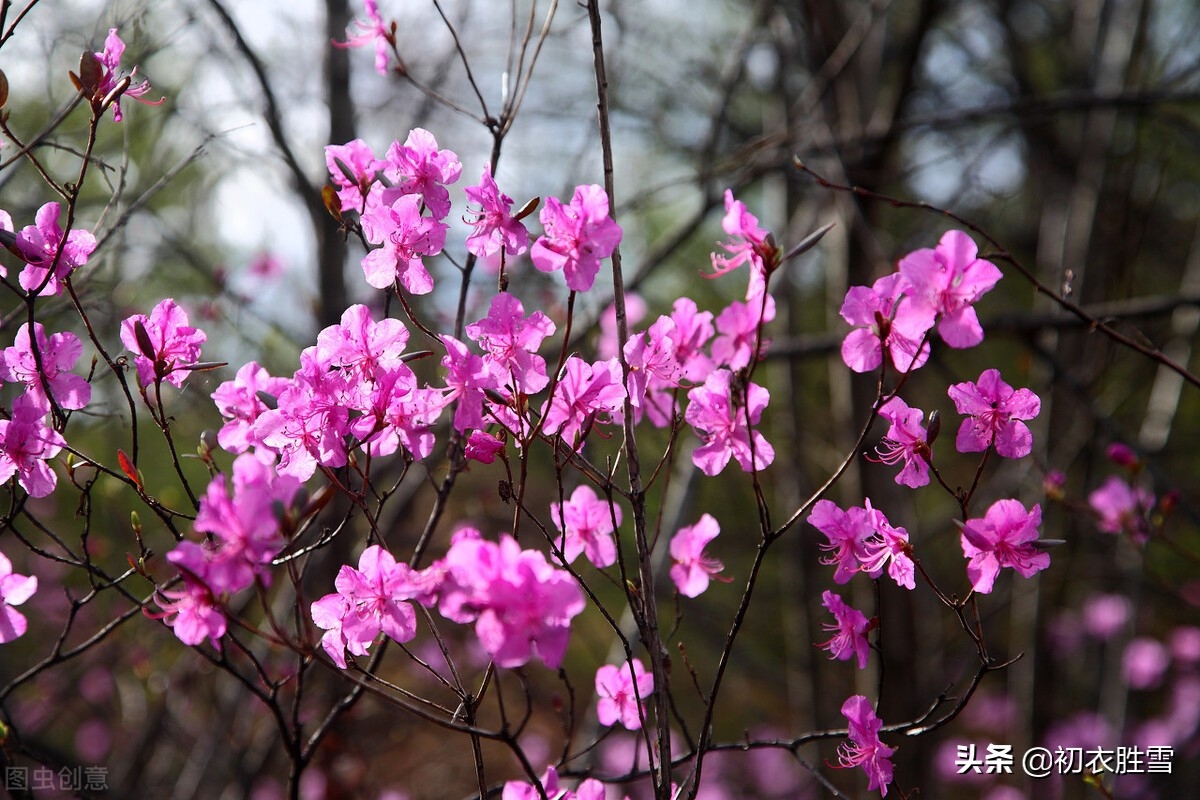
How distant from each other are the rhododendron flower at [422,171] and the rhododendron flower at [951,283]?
69cm

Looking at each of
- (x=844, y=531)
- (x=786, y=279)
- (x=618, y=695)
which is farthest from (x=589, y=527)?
(x=786, y=279)

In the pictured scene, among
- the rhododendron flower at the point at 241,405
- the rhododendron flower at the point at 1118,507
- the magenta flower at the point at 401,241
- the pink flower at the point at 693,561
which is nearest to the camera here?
the magenta flower at the point at 401,241

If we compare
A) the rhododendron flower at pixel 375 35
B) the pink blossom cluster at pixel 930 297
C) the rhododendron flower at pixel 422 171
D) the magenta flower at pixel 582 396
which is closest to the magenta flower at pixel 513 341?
the magenta flower at pixel 582 396

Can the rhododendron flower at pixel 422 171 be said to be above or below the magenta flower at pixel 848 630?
above

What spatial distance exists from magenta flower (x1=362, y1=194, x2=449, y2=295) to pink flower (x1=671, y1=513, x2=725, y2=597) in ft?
1.98

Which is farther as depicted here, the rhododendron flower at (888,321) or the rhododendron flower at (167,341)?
the rhododendron flower at (167,341)

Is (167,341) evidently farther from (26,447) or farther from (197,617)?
(197,617)

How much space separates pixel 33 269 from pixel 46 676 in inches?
125

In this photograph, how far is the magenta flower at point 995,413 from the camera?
1343 millimetres

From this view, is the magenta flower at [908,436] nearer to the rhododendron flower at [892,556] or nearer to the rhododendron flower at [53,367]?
the rhododendron flower at [892,556]

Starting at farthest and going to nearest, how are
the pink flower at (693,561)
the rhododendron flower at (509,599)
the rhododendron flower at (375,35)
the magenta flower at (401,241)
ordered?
the rhododendron flower at (375,35) < the pink flower at (693,561) < the magenta flower at (401,241) < the rhododendron flower at (509,599)

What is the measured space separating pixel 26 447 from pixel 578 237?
2.89ft

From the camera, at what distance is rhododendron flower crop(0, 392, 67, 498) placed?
1345mm

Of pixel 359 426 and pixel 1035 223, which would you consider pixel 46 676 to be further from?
pixel 1035 223
